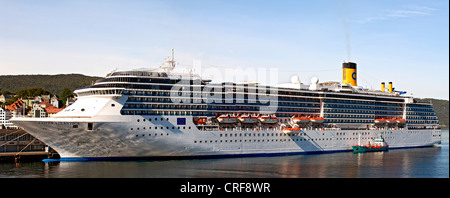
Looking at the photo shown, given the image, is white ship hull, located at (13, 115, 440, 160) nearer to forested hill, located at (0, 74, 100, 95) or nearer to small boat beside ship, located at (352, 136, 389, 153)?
small boat beside ship, located at (352, 136, 389, 153)

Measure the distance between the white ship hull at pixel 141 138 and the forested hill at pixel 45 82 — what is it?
10965cm

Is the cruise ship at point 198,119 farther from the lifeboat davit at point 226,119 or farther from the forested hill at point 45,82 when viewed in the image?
the forested hill at point 45,82

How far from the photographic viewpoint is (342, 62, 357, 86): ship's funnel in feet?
213

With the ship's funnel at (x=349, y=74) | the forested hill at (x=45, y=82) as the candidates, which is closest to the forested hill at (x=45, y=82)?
the forested hill at (x=45, y=82)

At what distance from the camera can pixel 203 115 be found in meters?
43.8

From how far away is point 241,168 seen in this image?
38.0m

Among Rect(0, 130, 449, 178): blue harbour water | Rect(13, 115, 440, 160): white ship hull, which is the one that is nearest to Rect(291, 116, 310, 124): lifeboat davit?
Rect(13, 115, 440, 160): white ship hull

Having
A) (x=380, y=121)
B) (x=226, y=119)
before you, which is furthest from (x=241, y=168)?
(x=380, y=121)

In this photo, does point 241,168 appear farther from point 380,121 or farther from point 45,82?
point 45,82

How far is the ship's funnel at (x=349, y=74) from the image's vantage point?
213 ft

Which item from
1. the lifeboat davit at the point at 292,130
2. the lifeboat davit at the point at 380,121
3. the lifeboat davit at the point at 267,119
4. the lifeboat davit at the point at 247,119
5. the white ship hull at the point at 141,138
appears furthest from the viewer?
the lifeboat davit at the point at 380,121

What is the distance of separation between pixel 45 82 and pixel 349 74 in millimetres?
117268
